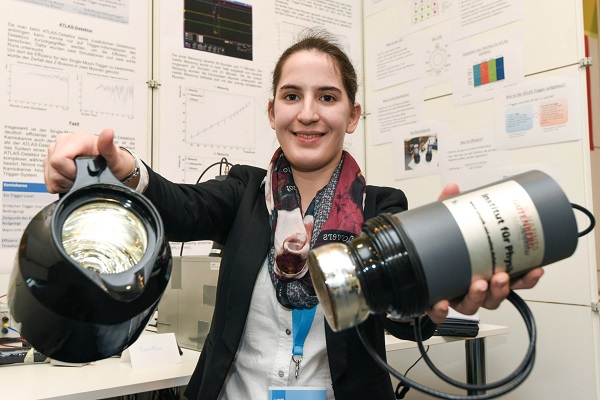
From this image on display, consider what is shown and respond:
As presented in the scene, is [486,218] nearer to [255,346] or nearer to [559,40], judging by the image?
[255,346]

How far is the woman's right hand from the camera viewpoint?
64 cm

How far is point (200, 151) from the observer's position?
89.5 inches

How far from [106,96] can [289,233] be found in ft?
4.14

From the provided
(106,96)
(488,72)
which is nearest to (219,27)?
(106,96)

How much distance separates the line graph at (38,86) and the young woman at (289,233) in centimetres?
105

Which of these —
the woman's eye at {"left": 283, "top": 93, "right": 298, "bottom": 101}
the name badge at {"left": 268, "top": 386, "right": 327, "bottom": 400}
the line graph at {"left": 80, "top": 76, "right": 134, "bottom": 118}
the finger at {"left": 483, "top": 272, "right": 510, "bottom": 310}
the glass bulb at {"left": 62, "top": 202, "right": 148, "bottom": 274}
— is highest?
the line graph at {"left": 80, "top": 76, "right": 134, "bottom": 118}

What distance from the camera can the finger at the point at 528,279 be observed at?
0.64 metres

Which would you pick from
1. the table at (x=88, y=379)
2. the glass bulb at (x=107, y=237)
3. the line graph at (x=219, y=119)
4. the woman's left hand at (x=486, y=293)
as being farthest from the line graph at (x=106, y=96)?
the woman's left hand at (x=486, y=293)

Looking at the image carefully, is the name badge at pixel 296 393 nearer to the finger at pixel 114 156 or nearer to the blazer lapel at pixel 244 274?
the blazer lapel at pixel 244 274

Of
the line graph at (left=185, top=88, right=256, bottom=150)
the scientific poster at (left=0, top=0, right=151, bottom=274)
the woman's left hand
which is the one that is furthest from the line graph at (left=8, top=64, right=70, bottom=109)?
the woman's left hand

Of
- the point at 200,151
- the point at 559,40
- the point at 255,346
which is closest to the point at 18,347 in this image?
the point at 255,346

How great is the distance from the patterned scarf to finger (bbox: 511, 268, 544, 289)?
434 mm

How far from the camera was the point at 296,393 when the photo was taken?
39.9 inches

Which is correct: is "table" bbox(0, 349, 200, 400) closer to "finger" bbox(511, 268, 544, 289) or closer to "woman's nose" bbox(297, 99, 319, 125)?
"woman's nose" bbox(297, 99, 319, 125)
